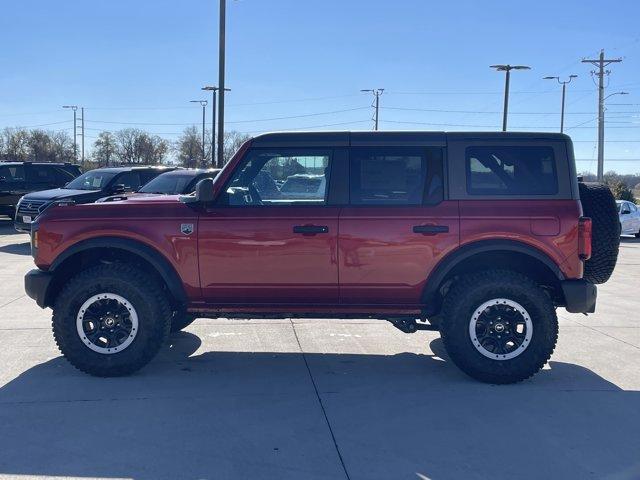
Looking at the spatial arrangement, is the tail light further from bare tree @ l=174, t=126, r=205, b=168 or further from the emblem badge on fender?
bare tree @ l=174, t=126, r=205, b=168

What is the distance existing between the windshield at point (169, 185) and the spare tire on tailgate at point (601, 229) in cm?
935

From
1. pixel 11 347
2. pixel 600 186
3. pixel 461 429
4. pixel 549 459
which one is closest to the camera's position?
pixel 549 459

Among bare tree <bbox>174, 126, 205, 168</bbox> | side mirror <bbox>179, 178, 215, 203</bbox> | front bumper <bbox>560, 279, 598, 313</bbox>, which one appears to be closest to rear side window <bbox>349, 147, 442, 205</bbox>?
side mirror <bbox>179, 178, 215, 203</bbox>

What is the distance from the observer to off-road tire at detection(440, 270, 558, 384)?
5457mm

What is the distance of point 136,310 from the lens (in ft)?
18.2

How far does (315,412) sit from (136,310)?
70.2 inches

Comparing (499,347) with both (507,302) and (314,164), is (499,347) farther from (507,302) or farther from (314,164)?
(314,164)

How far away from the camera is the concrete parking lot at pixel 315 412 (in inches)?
156

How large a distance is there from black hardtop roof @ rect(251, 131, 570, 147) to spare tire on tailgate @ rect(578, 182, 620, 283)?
58 cm

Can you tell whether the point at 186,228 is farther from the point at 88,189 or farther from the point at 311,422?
the point at 88,189

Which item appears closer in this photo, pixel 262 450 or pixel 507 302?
pixel 262 450

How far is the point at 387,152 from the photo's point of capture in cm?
562

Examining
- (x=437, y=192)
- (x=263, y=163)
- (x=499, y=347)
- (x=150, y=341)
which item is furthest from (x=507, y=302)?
(x=150, y=341)

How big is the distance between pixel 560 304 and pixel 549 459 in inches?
Result: 80.9
